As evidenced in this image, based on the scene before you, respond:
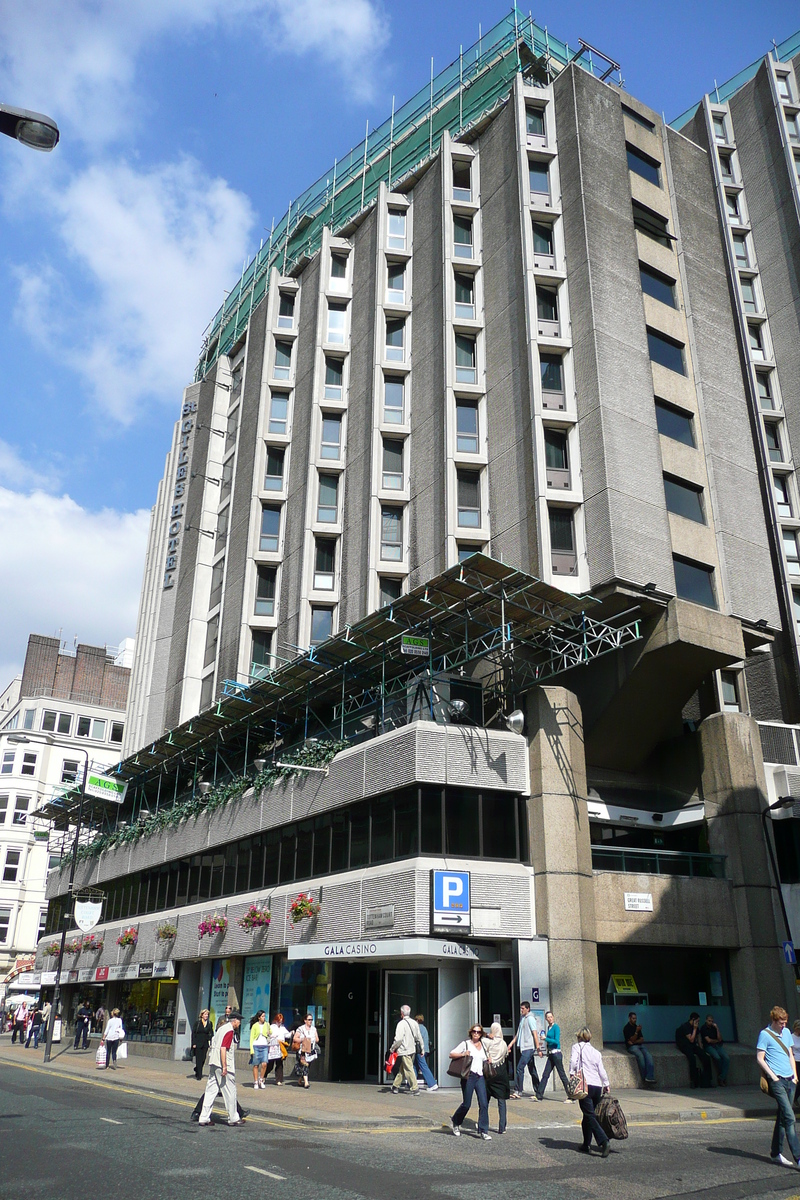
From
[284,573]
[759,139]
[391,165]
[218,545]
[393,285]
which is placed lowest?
[284,573]

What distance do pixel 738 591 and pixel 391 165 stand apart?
82.0ft

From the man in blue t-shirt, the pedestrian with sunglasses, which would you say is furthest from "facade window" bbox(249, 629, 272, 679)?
the man in blue t-shirt

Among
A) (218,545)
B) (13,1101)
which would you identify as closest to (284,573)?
(218,545)

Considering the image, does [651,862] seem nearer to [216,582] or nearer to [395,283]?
[395,283]

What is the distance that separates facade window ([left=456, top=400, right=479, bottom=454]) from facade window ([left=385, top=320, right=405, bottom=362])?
4862 mm

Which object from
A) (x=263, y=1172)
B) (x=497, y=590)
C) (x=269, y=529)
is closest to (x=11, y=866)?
(x=269, y=529)

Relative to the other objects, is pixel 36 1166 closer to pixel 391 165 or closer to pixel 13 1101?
pixel 13 1101

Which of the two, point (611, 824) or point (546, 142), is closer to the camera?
point (611, 824)

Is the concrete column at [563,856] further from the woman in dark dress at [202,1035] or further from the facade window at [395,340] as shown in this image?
the facade window at [395,340]

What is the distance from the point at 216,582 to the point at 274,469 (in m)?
6.74

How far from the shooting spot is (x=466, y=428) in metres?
34.0

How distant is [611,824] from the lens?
3005cm

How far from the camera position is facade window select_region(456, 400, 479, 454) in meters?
33.6

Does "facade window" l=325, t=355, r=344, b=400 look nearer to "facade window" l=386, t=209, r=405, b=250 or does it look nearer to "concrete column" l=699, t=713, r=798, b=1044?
"facade window" l=386, t=209, r=405, b=250
